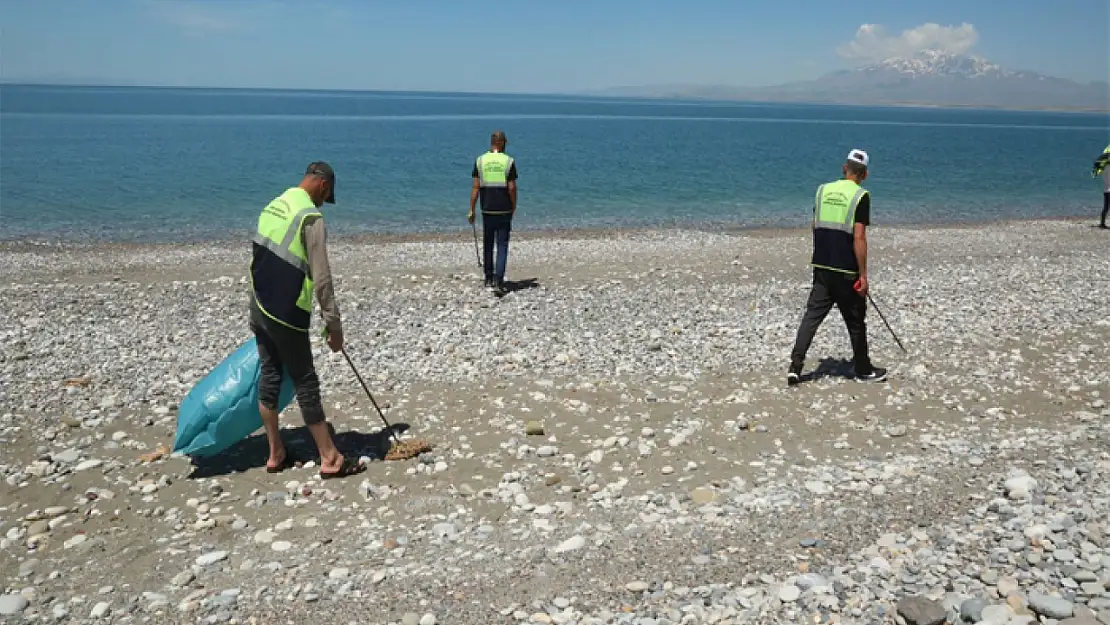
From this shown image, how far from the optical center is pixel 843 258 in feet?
30.3

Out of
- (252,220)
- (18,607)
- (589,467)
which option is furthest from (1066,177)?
(18,607)

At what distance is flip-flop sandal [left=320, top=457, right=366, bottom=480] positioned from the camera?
24.7 ft

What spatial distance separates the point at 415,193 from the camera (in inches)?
1443

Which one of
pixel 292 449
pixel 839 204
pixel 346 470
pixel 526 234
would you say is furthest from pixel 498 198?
pixel 526 234

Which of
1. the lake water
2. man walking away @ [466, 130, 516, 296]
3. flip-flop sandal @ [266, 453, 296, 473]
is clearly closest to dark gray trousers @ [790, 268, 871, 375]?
flip-flop sandal @ [266, 453, 296, 473]

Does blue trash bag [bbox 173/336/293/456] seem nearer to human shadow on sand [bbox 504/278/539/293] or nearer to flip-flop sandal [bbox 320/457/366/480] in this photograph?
flip-flop sandal [bbox 320/457/366/480]

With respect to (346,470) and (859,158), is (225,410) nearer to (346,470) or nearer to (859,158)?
(346,470)

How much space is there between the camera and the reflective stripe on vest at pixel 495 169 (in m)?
13.8

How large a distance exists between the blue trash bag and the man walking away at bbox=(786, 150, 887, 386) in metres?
5.49

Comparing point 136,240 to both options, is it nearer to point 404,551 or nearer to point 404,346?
point 404,346

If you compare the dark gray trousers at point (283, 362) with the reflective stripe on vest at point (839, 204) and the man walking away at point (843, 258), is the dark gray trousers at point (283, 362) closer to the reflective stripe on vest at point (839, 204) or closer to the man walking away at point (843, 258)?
the man walking away at point (843, 258)

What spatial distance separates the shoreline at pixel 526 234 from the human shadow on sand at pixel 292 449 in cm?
1596

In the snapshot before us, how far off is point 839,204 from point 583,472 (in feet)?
13.0

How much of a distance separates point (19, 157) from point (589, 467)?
5257 cm
